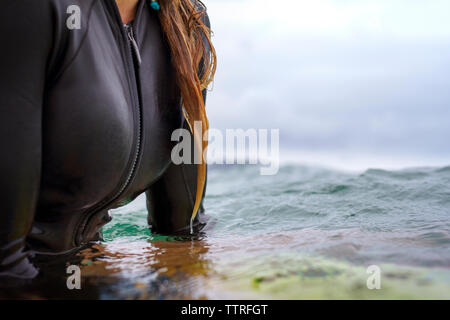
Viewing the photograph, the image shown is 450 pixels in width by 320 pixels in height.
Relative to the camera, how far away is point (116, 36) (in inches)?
51.4

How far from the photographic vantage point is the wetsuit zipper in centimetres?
134

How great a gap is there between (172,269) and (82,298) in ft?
0.81

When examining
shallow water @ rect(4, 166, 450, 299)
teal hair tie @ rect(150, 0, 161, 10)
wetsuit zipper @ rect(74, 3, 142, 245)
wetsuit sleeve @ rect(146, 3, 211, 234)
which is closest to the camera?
shallow water @ rect(4, 166, 450, 299)

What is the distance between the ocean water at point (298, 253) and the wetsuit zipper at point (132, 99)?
104 mm

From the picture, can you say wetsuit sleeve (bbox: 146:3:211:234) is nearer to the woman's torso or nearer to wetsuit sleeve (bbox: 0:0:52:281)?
the woman's torso

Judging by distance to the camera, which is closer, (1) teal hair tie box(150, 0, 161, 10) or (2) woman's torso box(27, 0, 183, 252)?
(2) woman's torso box(27, 0, 183, 252)

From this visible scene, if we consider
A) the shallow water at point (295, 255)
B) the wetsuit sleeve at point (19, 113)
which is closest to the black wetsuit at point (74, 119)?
the wetsuit sleeve at point (19, 113)

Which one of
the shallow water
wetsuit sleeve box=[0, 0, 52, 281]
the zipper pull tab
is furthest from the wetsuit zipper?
wetsuit sleeve box=[0, 0, 52, 281]

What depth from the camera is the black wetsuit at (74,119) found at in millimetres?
1041

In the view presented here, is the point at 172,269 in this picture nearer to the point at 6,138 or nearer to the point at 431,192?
the point at 6,138

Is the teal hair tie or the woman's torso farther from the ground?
the teal hair tie

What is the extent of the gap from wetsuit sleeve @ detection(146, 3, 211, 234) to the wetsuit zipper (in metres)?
0.38

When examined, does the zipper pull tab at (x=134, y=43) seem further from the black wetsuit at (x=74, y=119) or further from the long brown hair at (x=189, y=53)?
the long brown hair at (x=189, y=53)

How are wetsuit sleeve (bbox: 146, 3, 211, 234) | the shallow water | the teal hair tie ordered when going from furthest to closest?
wetsuit sleeve (bbox: 146, 3, 211, 234)
the teal hair tie
the shallow water
